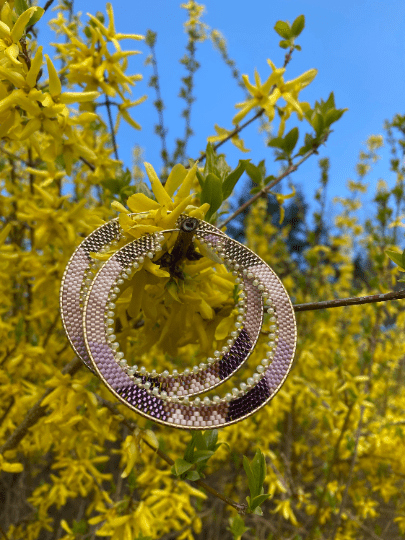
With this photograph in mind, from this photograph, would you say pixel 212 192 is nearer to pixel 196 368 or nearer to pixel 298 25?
pixel 196 368

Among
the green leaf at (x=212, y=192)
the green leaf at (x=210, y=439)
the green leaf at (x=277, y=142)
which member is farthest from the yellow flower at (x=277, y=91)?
the green leaf at (x=210, y=439)

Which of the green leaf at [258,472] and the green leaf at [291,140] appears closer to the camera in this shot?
the green leaf at [258,472]

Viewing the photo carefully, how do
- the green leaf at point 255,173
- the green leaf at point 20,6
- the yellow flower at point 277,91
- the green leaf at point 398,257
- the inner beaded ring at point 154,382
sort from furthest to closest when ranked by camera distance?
the yellow flower at point 277,91
the green leaf at point 255,173
the green leaf at point 20,6
the green leaf at point 398,257
the inner beaded ring at point 154,382

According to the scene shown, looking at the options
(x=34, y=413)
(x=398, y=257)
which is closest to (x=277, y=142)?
(x=398, y=257)

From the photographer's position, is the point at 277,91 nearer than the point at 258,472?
No

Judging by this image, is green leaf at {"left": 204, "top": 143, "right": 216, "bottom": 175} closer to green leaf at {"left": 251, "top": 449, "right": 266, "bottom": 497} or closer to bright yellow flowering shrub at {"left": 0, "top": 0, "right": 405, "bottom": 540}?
bright yellow flowering shrub at {"left": 0, "top": 0, "right": 405, "bottom": 540}

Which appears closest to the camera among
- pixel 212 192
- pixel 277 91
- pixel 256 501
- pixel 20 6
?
pixel 256 501

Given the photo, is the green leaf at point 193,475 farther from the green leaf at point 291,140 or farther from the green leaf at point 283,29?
the green leaf at point 283,29
